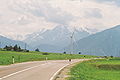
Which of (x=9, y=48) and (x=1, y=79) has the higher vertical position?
(x=9, y=48)

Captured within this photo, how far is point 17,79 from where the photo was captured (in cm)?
2245

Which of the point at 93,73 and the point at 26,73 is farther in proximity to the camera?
the point at 93,73

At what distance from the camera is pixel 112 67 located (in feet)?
214

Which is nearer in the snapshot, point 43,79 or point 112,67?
point 43,79

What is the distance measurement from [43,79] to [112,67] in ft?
144

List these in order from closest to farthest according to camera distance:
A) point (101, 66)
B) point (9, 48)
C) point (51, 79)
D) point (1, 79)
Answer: point (1, 79) → point (51, 79) → point (101, 66) → point (9, 48)

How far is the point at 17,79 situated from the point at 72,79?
434 centimetres

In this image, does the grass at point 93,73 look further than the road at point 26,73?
Yes

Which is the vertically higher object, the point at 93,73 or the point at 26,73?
the point at 26,73

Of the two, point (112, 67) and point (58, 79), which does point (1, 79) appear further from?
point (112, 67)

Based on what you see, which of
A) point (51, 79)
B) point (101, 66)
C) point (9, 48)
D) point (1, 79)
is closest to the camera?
point (1, 79)

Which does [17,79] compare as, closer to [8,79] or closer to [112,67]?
[8,79]

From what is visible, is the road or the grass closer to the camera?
the road

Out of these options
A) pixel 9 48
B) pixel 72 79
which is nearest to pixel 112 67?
pixel 72 79
